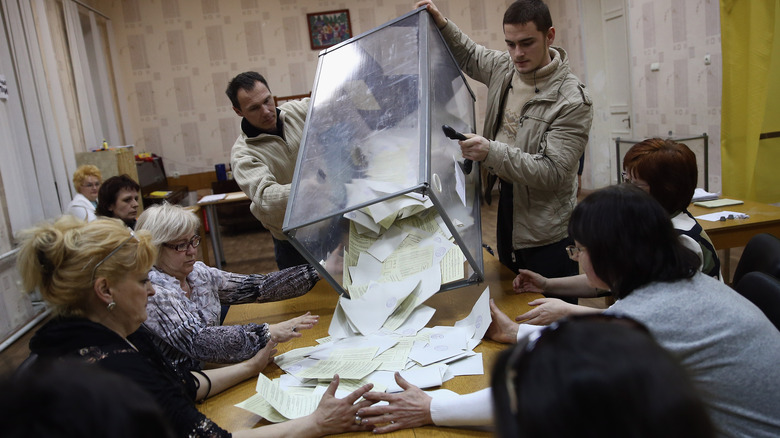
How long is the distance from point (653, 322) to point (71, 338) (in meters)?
1.19

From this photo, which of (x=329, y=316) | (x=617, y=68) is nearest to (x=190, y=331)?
(x=329, y=316)

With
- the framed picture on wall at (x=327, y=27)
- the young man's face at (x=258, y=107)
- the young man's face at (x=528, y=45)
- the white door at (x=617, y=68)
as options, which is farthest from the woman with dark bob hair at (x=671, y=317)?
the framed picture on wall at (x=327, y=27)

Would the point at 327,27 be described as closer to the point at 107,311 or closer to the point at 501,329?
the point at 501,329

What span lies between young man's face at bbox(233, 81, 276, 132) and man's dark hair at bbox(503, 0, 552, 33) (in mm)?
1045

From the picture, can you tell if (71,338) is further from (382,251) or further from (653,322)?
(653,322)

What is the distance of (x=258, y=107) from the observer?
2.44 metres

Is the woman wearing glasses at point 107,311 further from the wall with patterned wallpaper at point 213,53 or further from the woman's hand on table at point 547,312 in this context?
the wall with patterned wallpaper at point 213,53

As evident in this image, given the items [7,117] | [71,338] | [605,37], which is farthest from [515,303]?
[605,37]

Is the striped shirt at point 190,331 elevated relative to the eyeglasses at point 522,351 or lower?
lower

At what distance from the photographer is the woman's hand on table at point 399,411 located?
1.30 metres

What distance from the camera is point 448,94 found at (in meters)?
2.18

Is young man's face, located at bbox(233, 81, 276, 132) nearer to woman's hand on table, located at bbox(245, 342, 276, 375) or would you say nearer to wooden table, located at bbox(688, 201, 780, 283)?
woman's hand on table, located at bbox(245, 342, 276, 375)

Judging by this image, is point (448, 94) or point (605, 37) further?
point (605, 37)

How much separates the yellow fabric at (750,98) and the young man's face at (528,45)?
2243mm
